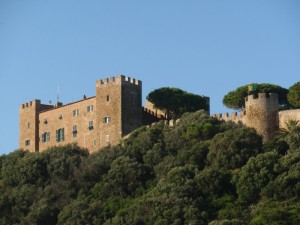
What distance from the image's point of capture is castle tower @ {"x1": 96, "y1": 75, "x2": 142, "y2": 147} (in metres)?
74.9

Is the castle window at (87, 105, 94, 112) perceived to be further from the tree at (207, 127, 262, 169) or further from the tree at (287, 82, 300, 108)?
the tree at (287, 82, 300, 108)

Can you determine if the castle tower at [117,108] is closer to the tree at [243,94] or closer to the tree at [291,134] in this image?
the tree at [243,94]

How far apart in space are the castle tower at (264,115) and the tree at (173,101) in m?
12.8

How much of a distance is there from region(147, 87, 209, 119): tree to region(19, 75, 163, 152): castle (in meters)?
0.92

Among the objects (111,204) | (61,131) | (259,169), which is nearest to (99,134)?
(61,131)

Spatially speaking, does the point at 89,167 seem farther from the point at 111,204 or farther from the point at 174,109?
the point at 174,109

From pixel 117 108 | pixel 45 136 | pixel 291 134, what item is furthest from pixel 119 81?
pixel 291 134

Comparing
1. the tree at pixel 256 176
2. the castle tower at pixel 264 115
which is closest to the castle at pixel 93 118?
the castle tower at pixel 264 115

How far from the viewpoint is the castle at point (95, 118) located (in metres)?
75.1

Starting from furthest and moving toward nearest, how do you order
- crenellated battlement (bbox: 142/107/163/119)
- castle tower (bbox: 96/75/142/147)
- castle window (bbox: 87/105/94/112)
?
crenellated battlement (bbox: 142/107/163/119)
castle window (bbox: 87/105/94/112)
castle tower (bbox: 96/75/142/147)

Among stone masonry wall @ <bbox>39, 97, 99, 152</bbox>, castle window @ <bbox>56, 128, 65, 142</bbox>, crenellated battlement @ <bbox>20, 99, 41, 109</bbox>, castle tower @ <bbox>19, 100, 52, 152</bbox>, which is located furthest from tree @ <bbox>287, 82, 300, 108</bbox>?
crenellated battlement @ <bbox>20, 99, 41, 109</bbox>

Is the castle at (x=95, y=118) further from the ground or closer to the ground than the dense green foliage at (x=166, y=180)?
further from the ground

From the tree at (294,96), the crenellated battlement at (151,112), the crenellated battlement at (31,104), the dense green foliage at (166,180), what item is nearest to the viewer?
the dense green foliage at (166,180)

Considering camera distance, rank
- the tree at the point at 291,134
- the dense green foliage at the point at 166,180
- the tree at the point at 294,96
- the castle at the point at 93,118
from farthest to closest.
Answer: the castle at the point at 93,118 → the tree at the point at 294,96 → the tree at the point at 291,134 → the dense green foliage at the point at 166,180
